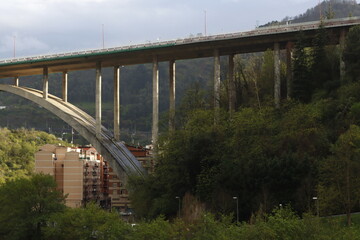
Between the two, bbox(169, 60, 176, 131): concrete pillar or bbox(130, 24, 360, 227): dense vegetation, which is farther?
bbox(169, 60, 176, 131): concrete pillar

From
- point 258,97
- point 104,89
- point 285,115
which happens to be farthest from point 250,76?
point 104,89

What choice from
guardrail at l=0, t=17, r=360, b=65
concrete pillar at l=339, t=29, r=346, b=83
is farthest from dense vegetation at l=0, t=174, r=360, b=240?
guardrail at l=0, t=17, r=360, b=65

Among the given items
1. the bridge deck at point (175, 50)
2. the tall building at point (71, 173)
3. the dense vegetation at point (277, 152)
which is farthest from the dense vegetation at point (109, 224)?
the tall building at point (71, 173)

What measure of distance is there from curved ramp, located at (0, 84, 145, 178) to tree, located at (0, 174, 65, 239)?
12.0 meters

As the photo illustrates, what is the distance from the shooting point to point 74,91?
18788 cm

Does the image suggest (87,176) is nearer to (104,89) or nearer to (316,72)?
(316,72)

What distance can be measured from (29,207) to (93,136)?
56.2ft

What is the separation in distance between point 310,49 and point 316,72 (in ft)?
10.8

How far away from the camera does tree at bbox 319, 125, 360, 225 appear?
121 feet

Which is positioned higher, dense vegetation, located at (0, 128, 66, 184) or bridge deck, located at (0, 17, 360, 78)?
bridge deck, located at (0, 17, 360, 78)

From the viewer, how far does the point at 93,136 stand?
65.9 metres

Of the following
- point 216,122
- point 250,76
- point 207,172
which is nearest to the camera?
point 207,172

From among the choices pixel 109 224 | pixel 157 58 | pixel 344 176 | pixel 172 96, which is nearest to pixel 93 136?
pixel 172 96

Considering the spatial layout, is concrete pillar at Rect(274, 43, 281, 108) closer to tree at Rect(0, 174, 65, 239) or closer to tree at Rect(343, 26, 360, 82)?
tree at Rect(343, 26, 360, 82)
